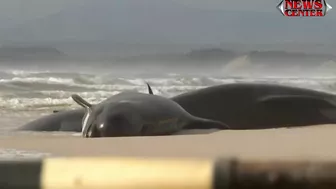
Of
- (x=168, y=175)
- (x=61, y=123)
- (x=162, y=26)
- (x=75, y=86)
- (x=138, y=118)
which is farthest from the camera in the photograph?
(x=162, y=26)

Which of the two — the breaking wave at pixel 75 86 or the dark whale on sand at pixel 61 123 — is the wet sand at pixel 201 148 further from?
the breaking wave at pixel 75 86

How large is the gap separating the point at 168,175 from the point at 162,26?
Result: 1738 centimetres

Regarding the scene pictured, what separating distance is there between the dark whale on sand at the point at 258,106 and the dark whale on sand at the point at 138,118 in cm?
30

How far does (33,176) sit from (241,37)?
1677cm

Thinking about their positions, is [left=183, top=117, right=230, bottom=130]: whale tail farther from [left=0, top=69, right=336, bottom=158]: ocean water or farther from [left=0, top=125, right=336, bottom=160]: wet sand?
[left=0, top=69, right=336, bottom=158]: ocean water

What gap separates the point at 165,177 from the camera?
0.72 m

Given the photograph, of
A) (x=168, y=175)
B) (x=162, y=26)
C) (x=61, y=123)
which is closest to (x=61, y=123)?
(x=61, y=123)

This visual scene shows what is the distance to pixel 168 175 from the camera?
0.72 meters

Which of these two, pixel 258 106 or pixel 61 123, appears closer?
pixel 258 106

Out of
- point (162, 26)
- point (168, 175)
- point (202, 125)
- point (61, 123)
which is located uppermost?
point (168, 175)

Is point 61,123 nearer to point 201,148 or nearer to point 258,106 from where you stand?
point 258,106

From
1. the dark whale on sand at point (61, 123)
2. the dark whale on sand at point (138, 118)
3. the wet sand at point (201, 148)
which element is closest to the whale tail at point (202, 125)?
the dark whale on sand at point (138, 118)

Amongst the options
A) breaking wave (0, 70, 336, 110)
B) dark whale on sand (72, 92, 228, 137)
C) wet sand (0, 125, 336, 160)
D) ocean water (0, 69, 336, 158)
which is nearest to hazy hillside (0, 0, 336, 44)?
ocean water (0, 69, 336, 158)

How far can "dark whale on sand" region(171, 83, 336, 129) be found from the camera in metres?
2.66
